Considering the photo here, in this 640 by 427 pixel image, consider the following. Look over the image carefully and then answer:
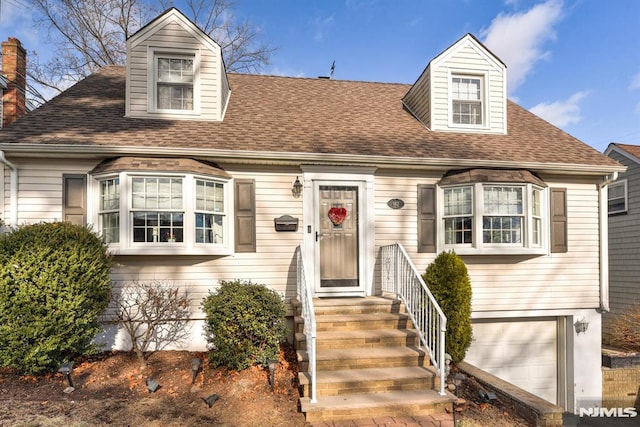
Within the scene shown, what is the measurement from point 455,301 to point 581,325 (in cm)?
326

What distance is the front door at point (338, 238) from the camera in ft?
20.6

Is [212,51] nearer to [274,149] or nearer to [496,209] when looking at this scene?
[274,149]

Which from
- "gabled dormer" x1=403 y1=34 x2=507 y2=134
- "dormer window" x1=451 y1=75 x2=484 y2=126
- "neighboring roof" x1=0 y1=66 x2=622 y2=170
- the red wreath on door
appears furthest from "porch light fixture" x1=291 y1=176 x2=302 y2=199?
"dormer window" x1=451 y1=75 x2=484 y2=126

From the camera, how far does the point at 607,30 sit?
10.7m

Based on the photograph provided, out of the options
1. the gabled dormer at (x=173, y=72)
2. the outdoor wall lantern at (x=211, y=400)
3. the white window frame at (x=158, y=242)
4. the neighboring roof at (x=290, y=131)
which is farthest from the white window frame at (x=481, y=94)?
the outdoor wall lantern at (x=211, y=400)

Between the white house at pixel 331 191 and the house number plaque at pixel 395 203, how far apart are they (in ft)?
0.08

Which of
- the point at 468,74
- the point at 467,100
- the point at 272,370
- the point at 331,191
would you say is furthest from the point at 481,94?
the point at 272,370

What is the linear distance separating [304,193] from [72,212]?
3.57 metres

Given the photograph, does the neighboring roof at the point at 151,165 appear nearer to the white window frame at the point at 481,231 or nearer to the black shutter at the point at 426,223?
the black shutter at the point at 426,223

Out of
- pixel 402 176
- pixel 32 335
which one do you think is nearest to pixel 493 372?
pixel 402 176

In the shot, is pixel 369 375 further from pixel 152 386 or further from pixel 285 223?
pixel 285 223

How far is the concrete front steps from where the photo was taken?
13.1 feet

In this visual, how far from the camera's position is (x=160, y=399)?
422 centimetres

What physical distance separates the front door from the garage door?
2.69 m
